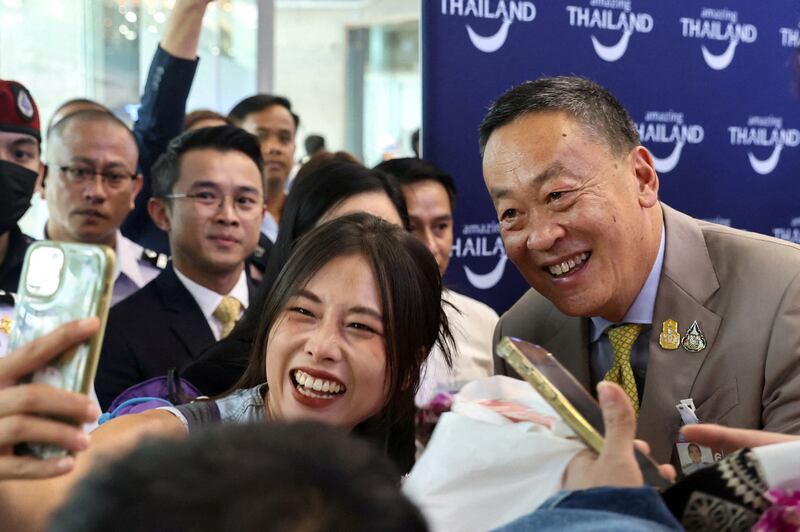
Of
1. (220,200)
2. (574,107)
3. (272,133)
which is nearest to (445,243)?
(220,200)

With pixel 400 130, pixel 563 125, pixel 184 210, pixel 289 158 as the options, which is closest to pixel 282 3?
pixel 400 130

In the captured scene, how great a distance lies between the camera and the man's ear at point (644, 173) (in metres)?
1.95

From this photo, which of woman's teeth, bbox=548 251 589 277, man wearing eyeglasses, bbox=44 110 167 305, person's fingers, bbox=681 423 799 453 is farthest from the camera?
man wearing eyeglasses, bbox=44 110 167 305

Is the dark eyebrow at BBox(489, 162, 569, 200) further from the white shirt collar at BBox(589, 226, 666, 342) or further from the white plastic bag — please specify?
the white plastic bag

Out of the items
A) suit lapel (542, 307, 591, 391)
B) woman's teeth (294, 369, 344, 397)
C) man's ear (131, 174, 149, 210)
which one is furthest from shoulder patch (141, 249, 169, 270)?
woman's teeth (294, 369, 344, 397)

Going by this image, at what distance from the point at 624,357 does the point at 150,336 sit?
1.36 m

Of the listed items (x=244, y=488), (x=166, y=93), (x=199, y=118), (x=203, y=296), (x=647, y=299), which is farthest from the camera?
(x=199, y=118)

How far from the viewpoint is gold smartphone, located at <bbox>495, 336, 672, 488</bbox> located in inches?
33.7

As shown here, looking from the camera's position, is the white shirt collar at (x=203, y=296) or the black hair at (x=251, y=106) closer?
the white shirt collar at (x=203, y=296)

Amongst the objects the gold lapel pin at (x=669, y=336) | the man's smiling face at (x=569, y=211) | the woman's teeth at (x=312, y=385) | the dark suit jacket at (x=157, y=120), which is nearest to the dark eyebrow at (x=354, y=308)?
the woman's teeth at (x=312, y=385)

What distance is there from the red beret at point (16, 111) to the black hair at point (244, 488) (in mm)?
2697

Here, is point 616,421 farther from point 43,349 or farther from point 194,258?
point 194,258

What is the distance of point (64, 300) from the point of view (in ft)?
2.81

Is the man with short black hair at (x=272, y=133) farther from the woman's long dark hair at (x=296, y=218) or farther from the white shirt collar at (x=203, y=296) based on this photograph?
the woman's long dark hair at (x=296, y=218)
